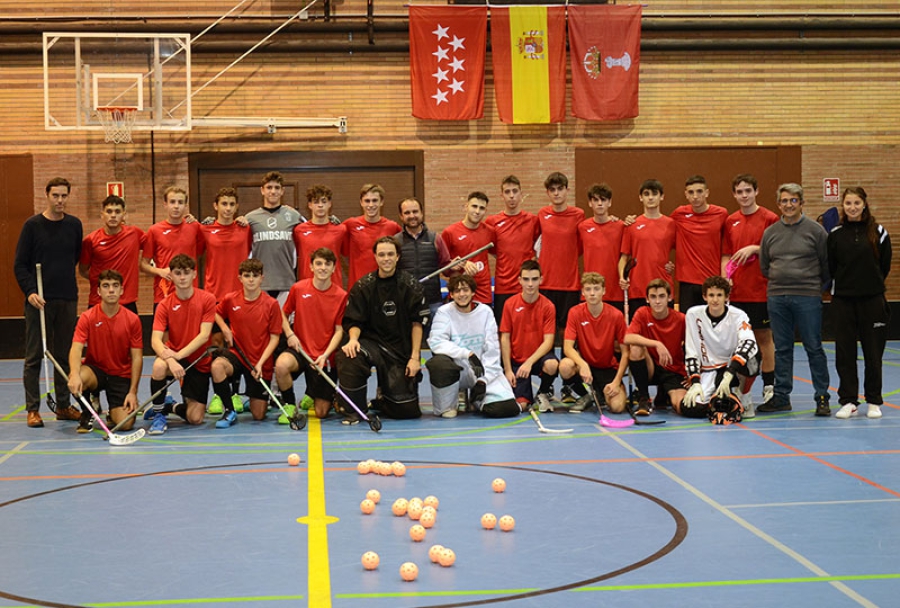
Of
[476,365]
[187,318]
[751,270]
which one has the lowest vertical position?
[476,365]

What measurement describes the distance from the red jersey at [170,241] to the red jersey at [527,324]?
10.7 ft

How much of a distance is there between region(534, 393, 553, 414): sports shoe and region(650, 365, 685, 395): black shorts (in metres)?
1.04

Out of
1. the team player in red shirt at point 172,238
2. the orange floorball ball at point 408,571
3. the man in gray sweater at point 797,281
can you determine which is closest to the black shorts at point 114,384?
the team player in red shirt at point 172,238

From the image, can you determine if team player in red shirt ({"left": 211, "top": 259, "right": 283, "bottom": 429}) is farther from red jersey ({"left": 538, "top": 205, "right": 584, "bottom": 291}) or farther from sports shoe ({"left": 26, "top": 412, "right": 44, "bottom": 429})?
red jersey ({"left": 538, "top": 205, "right": 584, "bottom": 291})

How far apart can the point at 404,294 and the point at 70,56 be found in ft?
29.9

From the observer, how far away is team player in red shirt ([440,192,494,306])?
32.9ft

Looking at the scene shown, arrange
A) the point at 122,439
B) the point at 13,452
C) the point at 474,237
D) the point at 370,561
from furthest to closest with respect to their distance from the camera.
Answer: the point at 474,237, the point at 122,439, the point at 13,452, the point at 370,561

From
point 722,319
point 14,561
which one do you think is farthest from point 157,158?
point 14,561

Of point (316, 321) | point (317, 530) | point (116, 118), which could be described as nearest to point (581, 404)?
point (316, 321)

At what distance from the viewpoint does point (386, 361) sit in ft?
30.1

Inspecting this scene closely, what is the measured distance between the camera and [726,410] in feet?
28.6

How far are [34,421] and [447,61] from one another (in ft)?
31.3

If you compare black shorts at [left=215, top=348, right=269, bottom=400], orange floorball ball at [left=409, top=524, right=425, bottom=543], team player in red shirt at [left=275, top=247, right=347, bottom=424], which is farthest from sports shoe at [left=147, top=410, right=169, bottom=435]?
Result: orange floorball ball at [left=409, top=524, right=425, bottom=543]

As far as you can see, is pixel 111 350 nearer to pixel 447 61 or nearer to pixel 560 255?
pixel 560 255
